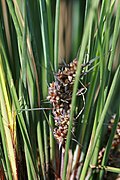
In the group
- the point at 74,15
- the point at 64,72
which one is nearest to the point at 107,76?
the point at 64,72

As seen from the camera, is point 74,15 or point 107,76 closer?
point 107,76

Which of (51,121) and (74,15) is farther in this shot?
(74,15)

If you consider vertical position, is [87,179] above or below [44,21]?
below

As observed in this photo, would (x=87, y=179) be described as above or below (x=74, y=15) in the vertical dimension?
below

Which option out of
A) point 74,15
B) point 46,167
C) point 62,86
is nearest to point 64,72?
point 62,86

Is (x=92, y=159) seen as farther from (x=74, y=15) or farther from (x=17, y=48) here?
(x=74, y=15)

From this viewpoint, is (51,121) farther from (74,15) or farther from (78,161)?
(74,15)
